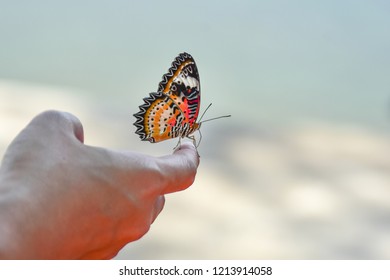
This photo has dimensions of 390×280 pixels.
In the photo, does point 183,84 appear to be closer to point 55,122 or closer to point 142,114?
point 142,114

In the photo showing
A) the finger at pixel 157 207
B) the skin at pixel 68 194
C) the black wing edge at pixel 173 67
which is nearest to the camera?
the skin at pixel 68 194

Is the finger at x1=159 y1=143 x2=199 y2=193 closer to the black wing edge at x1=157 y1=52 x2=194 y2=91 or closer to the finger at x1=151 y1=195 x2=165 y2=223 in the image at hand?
the finger at x1=151 y1=195 x2=165 y2=223

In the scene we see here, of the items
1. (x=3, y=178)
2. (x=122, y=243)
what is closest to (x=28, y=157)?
(x=3, y=178)

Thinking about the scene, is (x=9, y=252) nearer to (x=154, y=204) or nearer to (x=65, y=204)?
(x=65, y=204)

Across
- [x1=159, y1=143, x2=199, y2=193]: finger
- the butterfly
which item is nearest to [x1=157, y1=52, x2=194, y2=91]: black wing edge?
the butterfly

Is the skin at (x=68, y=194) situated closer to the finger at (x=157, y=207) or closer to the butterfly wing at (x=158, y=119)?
the finger at (x=157, y=207)

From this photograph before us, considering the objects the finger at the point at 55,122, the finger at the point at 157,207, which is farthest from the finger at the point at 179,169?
the finger at the point at 55,122

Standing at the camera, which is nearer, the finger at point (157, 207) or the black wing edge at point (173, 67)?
the finger at point (157, 207)
